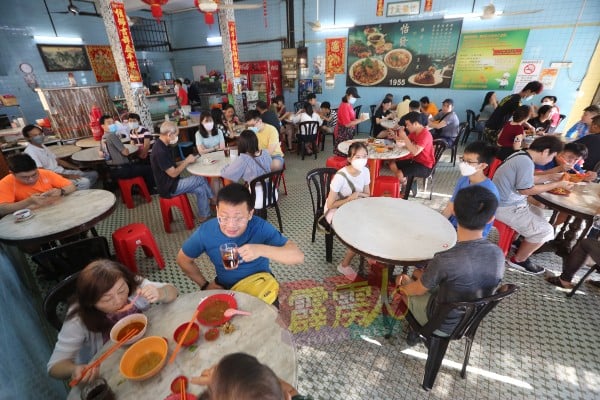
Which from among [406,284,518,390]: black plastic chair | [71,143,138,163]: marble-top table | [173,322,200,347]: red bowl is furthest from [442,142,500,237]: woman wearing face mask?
[71,143,138,163]: marble-top table

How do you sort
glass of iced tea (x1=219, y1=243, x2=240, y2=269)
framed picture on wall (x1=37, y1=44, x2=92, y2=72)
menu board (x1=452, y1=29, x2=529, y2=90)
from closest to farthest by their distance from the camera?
glass of iced tea (x1=219, y1=243, x2=240, y2=269)
menu board (x1=452, y1=29, x2=529, y2=90)
framed picture on wall (x1=37, y1=44, x2=92, y2=72)

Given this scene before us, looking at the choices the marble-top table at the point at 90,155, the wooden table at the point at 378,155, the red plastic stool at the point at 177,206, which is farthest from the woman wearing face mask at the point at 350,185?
the marble-top table at the point at 90,155

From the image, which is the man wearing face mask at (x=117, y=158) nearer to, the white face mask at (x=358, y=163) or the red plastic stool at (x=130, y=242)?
the red plastic stool at (x=130, y=242)

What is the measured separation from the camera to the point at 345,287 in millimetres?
2955

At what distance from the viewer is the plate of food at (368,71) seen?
863 centimetres

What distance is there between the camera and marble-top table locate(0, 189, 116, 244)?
91.8 inches

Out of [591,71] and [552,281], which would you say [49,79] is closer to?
[552,281]

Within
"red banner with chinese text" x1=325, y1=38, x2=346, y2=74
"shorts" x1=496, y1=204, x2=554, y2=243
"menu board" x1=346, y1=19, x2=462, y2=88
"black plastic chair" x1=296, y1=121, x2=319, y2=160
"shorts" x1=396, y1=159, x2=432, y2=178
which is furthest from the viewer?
"red banner with chinese text" x1=325, y1=38, x2=346, y2=74

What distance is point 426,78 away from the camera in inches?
317

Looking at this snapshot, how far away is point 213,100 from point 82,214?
6.77m

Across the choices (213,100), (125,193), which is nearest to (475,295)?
(125,193)

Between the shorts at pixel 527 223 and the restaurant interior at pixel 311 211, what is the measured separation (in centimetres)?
54

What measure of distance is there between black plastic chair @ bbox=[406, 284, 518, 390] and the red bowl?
1407mm

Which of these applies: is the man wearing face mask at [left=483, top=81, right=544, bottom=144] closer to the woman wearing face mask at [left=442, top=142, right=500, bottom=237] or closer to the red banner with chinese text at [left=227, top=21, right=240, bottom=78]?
the woman wearing face mask at [left=442, top=142, right=500, bottom=237]
